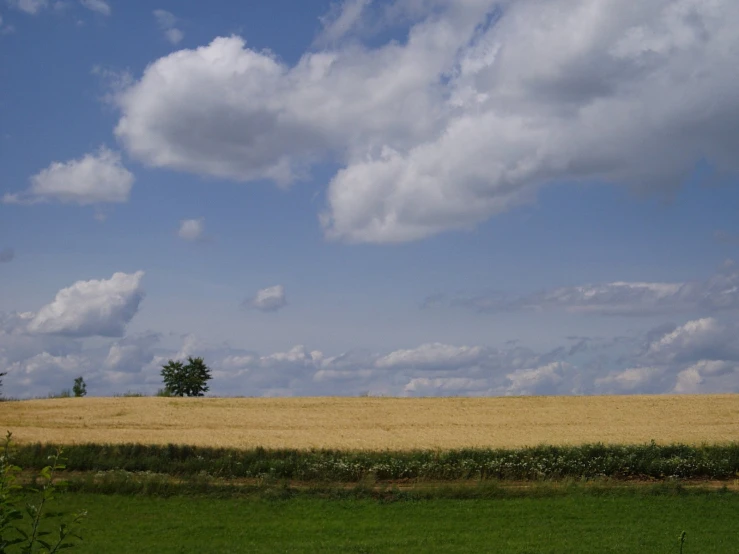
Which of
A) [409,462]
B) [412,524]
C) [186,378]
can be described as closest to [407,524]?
[412,524]

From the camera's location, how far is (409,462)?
27.1 m

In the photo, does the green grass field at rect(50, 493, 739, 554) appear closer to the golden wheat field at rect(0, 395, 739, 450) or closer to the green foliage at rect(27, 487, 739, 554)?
the green foliage at rect(27, 487, 739, 554)

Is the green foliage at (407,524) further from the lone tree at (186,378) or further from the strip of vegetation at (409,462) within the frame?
the lone tree at (186,378)

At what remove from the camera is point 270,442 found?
32.2 metres

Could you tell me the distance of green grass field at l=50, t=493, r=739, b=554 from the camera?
17.8 m

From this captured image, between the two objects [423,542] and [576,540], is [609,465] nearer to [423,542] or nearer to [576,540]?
[576,540]

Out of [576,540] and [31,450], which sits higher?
[31,450]

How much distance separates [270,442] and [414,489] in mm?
9985

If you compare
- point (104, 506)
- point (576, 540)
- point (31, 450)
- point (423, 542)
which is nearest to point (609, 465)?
point (576, 540)

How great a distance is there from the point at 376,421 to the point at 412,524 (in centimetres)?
2016

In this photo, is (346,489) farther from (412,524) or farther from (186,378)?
(186,378)

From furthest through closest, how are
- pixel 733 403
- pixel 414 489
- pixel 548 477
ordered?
pixel 733 403
pixel 548 477
pixel 414 489

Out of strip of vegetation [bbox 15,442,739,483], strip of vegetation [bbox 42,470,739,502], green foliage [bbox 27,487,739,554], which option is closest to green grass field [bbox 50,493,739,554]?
green foliage [bbox 27,487,739,554]

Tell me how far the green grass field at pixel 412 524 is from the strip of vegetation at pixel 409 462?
10.6 feet
